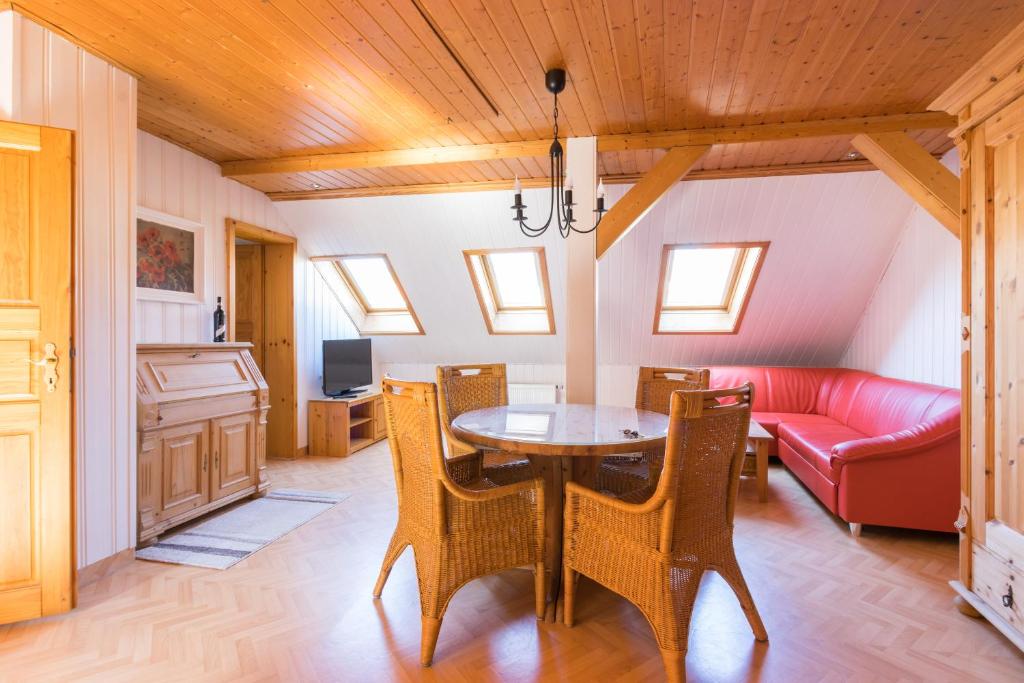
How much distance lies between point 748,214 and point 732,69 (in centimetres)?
195

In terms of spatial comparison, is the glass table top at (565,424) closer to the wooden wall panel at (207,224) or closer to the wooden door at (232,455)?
the wooden door at (232,455)

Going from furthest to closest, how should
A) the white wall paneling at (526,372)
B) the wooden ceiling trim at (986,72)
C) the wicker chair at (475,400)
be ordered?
the white wall paneling at (526,372) → the wicker chair at (475,400) → the wooden ceiling trim at (986,72)

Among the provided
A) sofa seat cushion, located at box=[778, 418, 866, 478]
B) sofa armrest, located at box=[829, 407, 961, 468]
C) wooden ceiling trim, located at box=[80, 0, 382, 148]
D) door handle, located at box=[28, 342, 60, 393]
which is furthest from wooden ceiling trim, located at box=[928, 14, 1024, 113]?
door handle, located at box=[28, 342, 60, 393]

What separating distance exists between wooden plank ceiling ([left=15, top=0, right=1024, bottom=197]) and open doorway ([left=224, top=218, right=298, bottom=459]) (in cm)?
Answer: 143

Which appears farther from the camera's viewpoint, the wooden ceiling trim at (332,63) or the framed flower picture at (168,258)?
the framed flower picture at (168,258)

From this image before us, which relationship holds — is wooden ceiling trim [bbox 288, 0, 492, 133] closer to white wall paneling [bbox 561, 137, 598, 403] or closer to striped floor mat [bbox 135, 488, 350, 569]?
white wall paneling [bbox 561, 137, 598, 403]

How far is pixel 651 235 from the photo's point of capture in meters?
4.57

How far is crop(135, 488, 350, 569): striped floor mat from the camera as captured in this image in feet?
9.04

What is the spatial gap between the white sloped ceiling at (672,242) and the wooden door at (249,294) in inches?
20.0

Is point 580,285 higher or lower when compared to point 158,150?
lower

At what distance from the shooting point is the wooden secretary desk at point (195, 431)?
9.52 feet

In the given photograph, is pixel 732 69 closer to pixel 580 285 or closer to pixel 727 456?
pixel 580 285

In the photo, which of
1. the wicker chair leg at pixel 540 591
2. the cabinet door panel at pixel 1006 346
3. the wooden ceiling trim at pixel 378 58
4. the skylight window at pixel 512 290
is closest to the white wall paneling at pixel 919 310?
the cabinet door panel at pixel 1006 346

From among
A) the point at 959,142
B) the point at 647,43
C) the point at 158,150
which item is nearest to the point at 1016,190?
the point at 959,142
